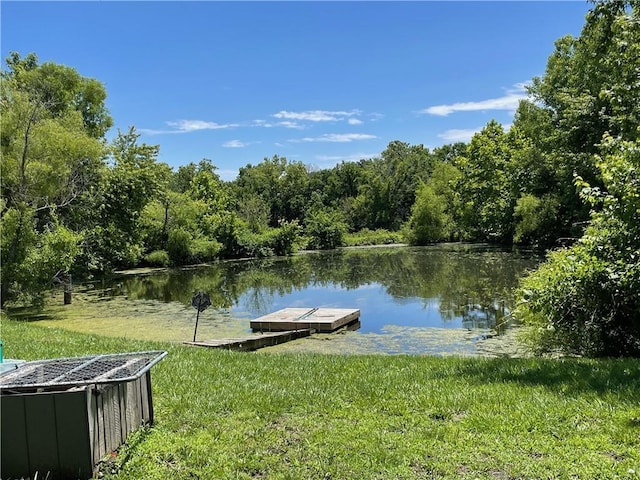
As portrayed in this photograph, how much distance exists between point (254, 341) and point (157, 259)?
79.0 feet

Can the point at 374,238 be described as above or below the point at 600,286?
above

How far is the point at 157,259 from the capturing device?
111 feet

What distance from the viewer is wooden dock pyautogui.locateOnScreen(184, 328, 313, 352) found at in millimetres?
10617

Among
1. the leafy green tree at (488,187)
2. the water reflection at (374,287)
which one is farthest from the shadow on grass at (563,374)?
the leafy green tree at (488,187)

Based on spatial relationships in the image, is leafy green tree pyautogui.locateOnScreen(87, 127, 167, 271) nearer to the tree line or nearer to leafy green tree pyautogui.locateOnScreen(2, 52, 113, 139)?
the tree line

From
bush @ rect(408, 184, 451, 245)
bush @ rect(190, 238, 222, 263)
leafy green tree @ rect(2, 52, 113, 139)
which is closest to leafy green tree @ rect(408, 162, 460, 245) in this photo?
bush @ rect(408, 184, 451, 245)

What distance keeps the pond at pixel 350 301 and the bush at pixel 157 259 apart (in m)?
2.00

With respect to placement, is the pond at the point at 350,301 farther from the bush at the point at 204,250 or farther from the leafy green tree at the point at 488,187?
the leafy green tree at the point at 488,187

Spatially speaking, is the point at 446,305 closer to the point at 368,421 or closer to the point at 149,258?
the point at 368,421

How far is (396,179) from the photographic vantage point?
2506 inches

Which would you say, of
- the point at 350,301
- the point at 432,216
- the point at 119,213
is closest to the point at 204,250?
the point at 119,213

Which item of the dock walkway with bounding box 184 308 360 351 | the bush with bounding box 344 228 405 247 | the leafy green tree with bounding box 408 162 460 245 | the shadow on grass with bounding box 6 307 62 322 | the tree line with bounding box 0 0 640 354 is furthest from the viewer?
the bush with bounding box 344 228 405 247

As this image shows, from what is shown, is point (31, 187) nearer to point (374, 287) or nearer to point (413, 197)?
point (374, 287)

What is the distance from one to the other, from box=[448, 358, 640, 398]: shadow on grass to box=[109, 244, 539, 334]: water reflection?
4.66 meters
